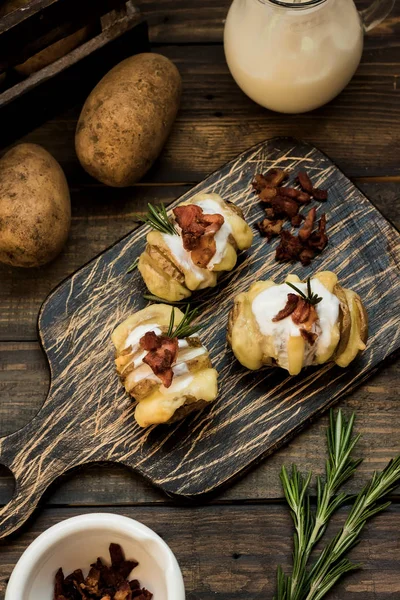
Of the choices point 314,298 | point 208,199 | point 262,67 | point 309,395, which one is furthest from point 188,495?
point 262,67

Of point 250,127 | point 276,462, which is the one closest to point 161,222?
point 250,127

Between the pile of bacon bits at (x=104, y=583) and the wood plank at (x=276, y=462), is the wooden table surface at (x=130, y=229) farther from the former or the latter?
the pile of bacon bits at (x=104, y=583)

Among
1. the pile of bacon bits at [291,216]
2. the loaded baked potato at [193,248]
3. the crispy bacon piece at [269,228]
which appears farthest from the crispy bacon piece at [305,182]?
the loaded baked potato at [193,248]

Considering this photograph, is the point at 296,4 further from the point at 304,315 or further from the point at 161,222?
the point at 304,315

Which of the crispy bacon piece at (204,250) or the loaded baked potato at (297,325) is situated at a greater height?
the crispy bacon piece at (204,250)

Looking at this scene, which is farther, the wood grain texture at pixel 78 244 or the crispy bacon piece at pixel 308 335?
the wood grain texture at pixel 78 244

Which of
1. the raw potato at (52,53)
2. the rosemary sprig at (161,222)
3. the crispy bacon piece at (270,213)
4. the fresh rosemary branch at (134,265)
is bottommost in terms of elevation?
the fresh rosemary branch at (134,265)
